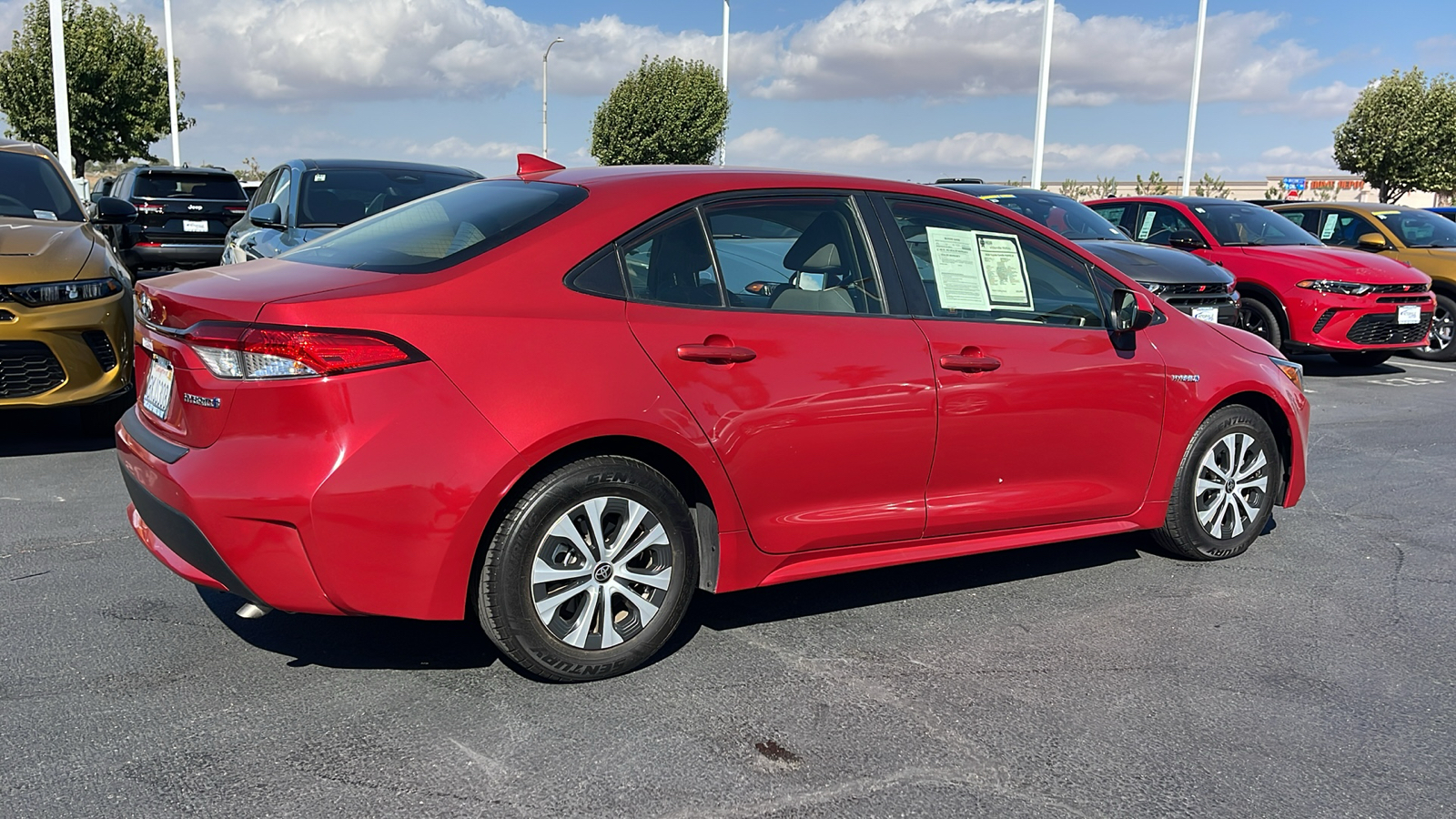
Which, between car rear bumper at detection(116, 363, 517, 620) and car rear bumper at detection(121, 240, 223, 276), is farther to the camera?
car rear bumper at detection(121, 240, 223, 276)

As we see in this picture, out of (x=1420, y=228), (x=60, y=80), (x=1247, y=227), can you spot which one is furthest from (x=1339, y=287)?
(x=60, y=80)

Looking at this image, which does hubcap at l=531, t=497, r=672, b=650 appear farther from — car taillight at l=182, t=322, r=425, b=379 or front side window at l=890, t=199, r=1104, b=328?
front side window at l=890, t=199, r=1104, b=328

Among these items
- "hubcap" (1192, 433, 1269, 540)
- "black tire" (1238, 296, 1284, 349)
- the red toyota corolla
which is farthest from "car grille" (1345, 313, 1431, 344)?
the red toyota corolla

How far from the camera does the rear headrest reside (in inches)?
158

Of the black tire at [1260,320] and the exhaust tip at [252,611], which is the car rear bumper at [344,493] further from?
the black tire at [1260,320]

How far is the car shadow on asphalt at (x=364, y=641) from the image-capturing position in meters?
3.67

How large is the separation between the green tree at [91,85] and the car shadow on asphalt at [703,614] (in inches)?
1597

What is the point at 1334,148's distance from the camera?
3825cm

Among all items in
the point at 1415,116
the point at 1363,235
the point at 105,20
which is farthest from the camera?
the point at 105,20

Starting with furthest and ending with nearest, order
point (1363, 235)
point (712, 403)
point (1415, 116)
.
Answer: point (1415, 116) < point (1363, 235) < point (712, 403)

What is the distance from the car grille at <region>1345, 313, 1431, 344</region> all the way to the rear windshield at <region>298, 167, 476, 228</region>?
8.19 metres

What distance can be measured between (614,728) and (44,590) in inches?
94.0

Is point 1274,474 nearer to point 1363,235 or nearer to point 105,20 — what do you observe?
point 1363,235

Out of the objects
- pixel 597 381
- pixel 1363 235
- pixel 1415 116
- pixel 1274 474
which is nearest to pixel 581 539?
pixel 597 381
